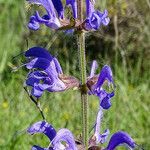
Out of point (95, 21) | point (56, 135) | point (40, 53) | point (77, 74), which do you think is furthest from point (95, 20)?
point (77, 74)

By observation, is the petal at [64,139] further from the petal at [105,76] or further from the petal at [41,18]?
the petal at [41,18]

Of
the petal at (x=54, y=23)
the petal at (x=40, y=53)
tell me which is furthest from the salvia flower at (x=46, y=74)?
the petal at (x=54, y=23)

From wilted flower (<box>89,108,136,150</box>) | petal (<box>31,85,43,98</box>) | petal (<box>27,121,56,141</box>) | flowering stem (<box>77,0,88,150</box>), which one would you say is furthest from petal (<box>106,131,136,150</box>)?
petal (<box>31,85,43,98</box>)

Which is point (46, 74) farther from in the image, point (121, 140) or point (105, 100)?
point (121, 140)

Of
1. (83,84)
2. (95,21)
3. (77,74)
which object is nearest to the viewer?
(95,21)

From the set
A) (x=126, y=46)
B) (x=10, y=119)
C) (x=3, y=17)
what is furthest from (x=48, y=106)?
(x=3, y=17)
